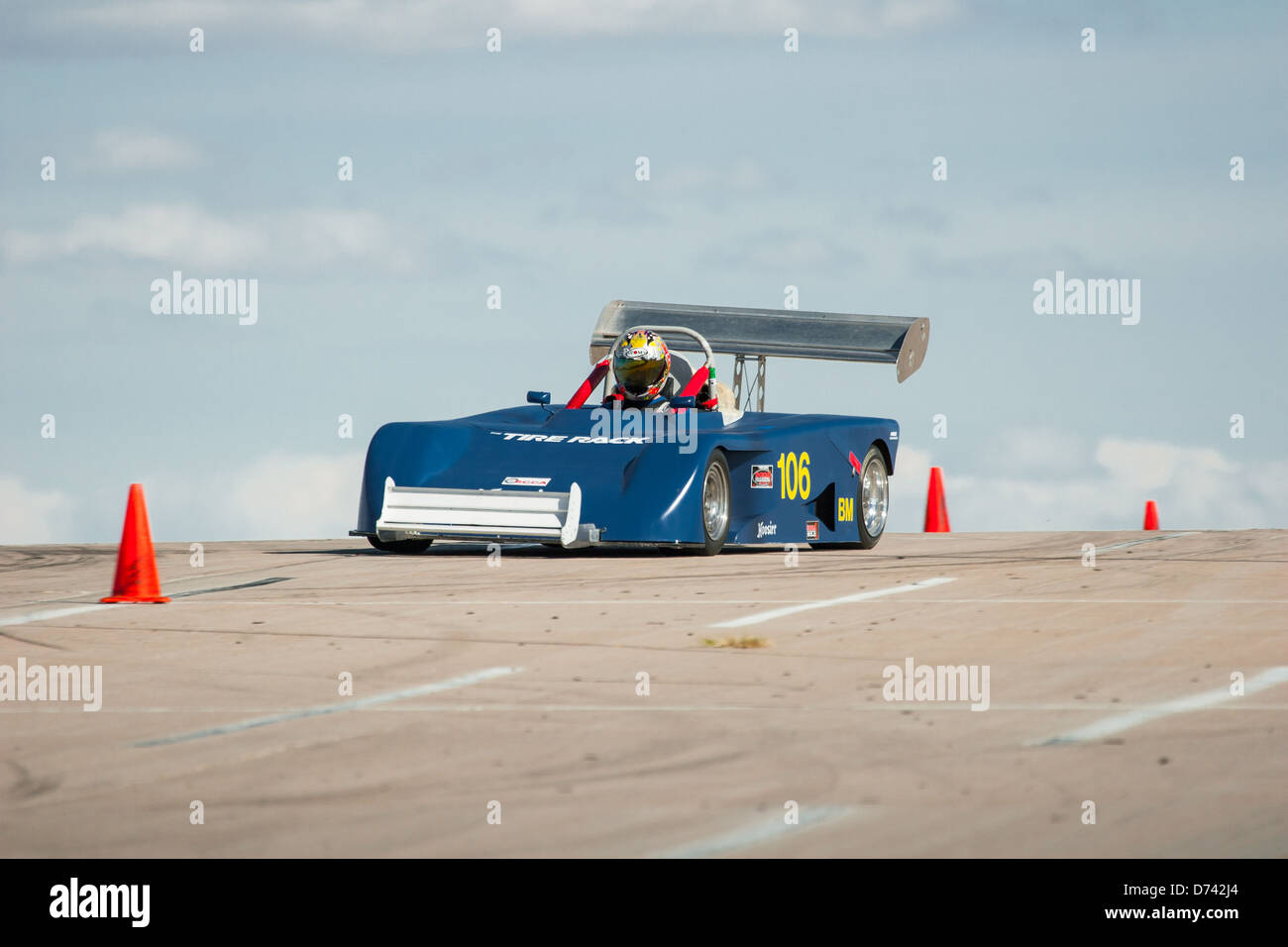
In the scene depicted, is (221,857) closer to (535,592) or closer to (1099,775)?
(1099,775)

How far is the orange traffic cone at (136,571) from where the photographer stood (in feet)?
37.4

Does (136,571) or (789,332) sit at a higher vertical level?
(789,332)

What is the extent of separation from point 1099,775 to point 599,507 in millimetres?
8821

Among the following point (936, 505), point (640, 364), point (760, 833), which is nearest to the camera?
point (760, 833)

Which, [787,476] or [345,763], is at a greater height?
[787,476]

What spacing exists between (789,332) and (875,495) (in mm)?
2034

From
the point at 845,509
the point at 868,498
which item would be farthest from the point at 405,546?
the point at 868,498

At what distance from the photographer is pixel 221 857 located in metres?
4.73

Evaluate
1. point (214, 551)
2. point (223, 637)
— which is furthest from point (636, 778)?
point (214, 551)

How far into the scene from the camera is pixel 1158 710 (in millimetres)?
6875

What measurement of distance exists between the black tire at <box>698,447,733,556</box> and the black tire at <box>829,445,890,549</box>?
7.36 feet

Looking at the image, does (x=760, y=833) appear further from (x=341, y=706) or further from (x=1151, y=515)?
(x=1151, y=515)

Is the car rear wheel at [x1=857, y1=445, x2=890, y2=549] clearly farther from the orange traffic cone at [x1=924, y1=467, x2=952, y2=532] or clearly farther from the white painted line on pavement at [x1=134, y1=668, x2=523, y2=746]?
the white painted line on pavement at [x1=134, y1=668, x2=523, y2=746]
